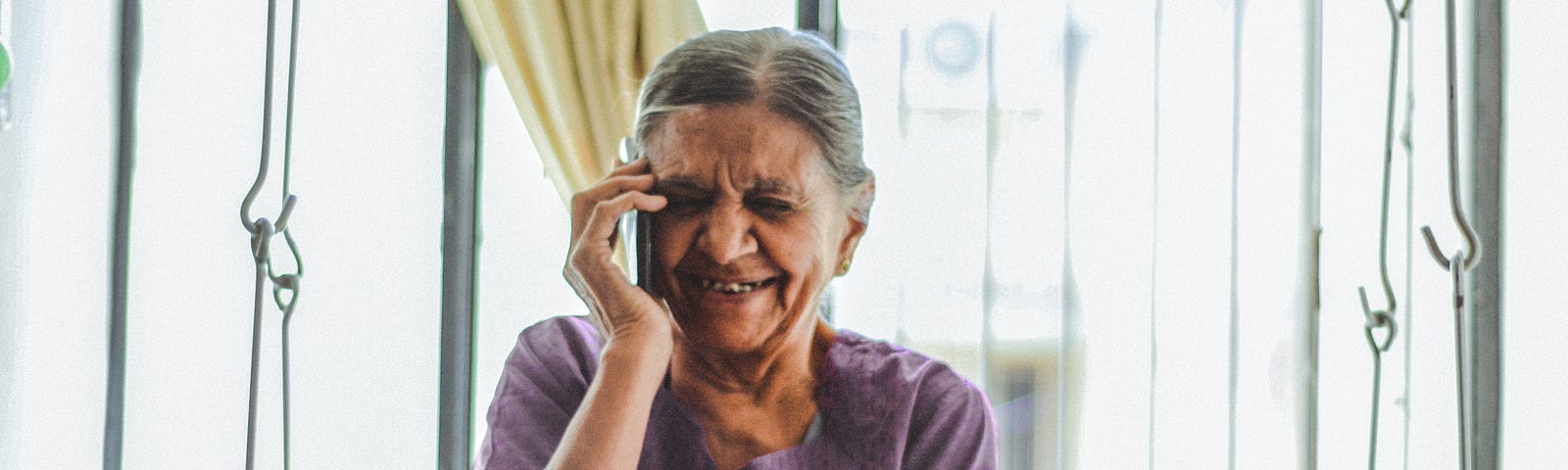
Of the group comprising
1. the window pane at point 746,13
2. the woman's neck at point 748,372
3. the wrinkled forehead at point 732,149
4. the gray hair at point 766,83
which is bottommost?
the woman's neck at point 748,372

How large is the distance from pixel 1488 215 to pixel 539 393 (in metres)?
1.65

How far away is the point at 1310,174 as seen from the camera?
78.1 inches

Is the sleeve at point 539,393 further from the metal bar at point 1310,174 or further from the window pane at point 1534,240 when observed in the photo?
the window pane at point 1534,240

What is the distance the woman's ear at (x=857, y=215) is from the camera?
1.33 meters

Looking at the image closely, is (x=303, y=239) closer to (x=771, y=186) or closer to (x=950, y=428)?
(x=771, y=186)

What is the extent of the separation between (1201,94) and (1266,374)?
19.6 inches

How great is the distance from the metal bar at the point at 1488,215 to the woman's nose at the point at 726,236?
1419mm

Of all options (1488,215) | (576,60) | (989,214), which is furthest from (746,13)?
(1488,215)

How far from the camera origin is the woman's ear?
1331mm

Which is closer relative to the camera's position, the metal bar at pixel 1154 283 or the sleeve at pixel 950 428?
the sleeve at pixel 950 428

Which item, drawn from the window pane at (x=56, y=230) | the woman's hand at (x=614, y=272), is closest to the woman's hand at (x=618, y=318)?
the woman's hand at (x=614, y=272)

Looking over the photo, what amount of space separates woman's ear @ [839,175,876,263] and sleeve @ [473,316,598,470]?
1.01 feet

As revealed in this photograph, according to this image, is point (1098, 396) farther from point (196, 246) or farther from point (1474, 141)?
point (196, 246)

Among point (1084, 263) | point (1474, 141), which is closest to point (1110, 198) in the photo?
point (1084, 263)
